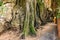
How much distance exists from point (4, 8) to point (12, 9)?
0.27 meters

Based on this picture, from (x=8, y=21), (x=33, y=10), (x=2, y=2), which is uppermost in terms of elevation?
(x=2, y=2)

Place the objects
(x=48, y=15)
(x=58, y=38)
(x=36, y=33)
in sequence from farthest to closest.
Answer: (x=48, y=15) → (x=36, y=33) → (x=58, y=38)

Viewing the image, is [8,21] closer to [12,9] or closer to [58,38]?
[12,9]

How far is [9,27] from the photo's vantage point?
476 cm

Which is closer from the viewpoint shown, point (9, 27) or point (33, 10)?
point (33, 10)

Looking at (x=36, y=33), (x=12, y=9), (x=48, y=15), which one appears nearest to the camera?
(x=36, y=33)

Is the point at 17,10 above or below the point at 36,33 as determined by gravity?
above

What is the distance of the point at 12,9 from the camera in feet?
15.5

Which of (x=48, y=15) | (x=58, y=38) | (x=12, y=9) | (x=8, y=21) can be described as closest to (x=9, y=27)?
(x=8, y=21)

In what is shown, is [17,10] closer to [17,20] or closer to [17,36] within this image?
[17,20]

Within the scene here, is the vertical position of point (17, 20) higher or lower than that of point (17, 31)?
higher

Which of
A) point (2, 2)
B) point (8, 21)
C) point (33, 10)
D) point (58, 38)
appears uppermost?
point (2, 2)

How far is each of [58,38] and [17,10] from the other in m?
1.67

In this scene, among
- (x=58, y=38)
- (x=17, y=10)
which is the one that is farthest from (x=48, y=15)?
(x=58, y=38)
